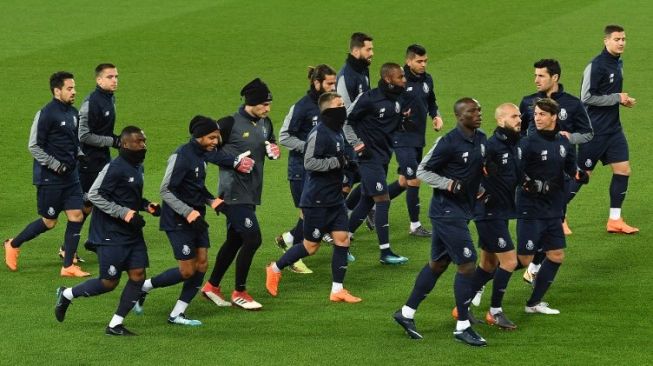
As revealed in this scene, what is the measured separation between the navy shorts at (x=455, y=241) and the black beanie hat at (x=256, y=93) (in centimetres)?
245

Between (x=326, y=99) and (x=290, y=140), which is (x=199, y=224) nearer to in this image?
(x=326, y=99)

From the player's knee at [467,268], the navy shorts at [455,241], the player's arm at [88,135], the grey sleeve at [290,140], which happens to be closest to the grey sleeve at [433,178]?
the navy shorts at [455,241]

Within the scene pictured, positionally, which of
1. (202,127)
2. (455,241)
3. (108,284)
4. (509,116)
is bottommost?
(108,284)

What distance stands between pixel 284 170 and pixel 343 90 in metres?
3.91

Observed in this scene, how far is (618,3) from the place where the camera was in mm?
32062

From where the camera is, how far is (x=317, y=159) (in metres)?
14.0

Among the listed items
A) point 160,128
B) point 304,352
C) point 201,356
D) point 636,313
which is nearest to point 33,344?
point 201,356

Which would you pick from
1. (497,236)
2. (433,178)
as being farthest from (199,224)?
(497,236)

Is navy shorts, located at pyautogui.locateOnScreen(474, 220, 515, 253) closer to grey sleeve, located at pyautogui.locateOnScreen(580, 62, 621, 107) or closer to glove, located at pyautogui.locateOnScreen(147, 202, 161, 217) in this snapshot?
glove, located at pyautogui.locateOnScreen(147, 202, 161, 217)

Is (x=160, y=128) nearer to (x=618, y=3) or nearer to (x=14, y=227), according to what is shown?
(x=14, y=227)

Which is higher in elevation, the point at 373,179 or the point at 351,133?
the point at 351,133

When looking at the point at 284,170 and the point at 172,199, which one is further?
the point at 284,170

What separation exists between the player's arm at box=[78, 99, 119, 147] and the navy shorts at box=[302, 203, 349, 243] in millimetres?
2864

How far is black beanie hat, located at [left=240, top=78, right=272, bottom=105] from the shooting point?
47.0ft
